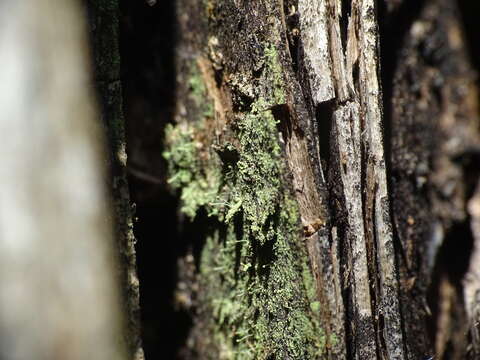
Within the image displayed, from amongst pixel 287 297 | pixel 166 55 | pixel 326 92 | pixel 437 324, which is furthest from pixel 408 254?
pixel 166 55

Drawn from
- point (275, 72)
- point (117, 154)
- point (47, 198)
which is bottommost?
point (47, 198)

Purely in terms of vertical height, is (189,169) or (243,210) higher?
(189,169)

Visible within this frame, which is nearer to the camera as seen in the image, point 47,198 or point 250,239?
point 47,198

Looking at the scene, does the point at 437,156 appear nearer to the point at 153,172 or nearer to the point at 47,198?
the point at 153,172

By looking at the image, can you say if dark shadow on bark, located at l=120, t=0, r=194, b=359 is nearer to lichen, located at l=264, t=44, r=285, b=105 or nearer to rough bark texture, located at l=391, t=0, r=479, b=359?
lichen, located at l=264, t=44, r=285, b=105

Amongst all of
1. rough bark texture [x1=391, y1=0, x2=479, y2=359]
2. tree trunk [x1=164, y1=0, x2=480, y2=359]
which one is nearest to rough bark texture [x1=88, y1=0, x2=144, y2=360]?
tree trunk [x1=164, y1=0, x2=480, y2=359]

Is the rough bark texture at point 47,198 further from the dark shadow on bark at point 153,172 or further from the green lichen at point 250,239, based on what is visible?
the dark shadow on bark at point 153,172

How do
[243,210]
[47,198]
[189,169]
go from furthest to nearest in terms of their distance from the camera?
1. [189,169]
2. [243,210]
3. [47,198]

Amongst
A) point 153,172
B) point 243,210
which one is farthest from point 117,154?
point 153,172
